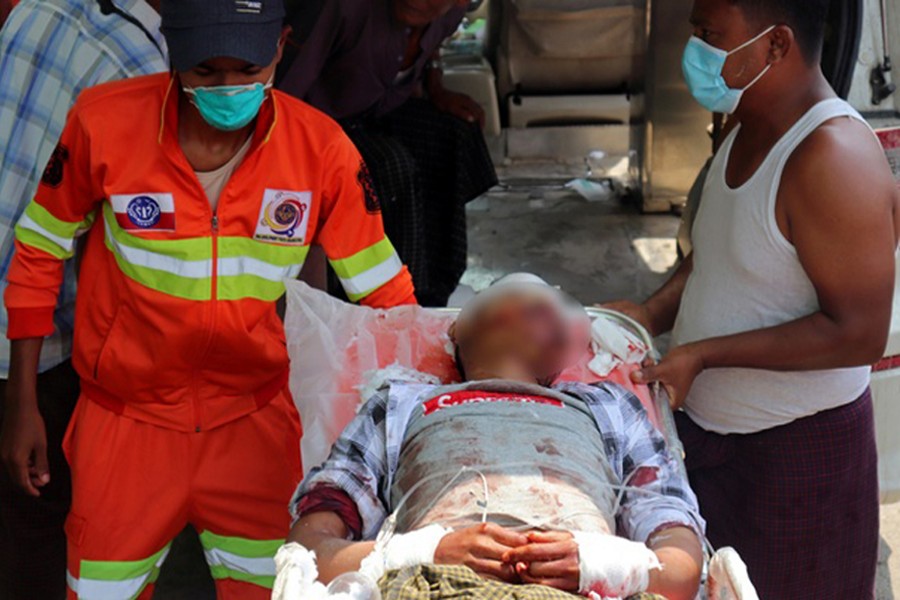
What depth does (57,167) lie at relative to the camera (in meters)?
2.42

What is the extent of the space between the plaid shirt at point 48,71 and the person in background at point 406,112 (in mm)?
1037

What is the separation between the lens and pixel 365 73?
13.3ft

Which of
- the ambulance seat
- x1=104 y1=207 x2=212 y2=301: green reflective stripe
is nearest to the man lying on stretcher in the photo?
x1=104 y1=207 x2=212 y2=301: green reflective stripe

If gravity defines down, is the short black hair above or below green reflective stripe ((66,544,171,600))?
above

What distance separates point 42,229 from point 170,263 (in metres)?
0.30

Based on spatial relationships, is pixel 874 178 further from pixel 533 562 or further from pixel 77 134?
pixel 77 134

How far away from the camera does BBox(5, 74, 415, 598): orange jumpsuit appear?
2430 mm

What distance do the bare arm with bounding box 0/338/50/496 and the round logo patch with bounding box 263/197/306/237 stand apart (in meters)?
0.60

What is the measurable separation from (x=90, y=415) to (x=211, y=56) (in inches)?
35.1

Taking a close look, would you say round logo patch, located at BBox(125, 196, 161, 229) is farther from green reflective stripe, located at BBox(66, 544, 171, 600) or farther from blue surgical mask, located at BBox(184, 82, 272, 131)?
green reflective stripe, located at BBox(66, 544, 171, 600)

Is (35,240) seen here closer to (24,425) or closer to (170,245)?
(170,245)

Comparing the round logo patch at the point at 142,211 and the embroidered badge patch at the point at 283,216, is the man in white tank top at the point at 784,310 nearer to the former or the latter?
the embroidered badge patch at the point at 283,216

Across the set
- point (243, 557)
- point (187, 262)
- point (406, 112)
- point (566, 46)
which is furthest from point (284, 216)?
point (566, 46)

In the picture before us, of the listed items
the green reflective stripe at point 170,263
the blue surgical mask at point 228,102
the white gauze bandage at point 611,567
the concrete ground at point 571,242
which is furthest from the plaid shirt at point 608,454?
the concrete ground at point 571,242
